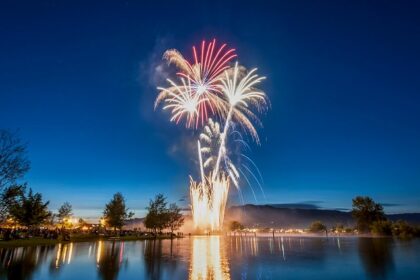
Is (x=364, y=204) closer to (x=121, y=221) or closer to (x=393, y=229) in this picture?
(x=393, y=229)

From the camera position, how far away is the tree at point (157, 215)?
295 ft

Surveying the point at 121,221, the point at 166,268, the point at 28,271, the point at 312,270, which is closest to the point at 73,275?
the point at 28,271

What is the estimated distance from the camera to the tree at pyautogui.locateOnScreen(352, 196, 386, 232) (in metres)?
125

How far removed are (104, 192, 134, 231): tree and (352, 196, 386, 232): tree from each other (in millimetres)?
92761

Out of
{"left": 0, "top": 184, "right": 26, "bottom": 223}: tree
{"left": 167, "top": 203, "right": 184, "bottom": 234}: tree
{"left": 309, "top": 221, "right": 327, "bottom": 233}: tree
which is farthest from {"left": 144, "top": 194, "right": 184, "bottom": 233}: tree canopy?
{"left": 309, "top": 221, "right": 327, "bottom": 233}: tree

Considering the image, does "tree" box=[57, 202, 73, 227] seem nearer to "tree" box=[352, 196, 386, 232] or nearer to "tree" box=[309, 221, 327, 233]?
"tree" box=[352, 196, 386, 232]

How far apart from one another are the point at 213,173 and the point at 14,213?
111ft

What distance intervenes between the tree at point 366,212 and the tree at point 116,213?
9276 centimetres

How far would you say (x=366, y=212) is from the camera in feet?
414

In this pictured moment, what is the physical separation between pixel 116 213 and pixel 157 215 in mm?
16288

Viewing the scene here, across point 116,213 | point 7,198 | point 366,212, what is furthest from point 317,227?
point 7,198

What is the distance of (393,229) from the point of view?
10838 cm

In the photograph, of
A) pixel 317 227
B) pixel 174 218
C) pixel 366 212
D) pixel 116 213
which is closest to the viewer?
pixel 116 213

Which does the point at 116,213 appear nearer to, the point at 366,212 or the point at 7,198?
the point at 7,198
